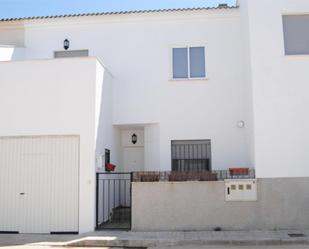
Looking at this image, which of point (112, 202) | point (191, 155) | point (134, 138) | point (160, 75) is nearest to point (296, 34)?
point (160, 75)

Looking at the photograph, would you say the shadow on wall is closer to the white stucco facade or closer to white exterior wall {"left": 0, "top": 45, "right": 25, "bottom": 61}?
the white stucco facade

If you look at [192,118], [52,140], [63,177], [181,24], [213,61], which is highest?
[181,24]

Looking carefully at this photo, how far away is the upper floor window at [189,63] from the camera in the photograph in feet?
47.6

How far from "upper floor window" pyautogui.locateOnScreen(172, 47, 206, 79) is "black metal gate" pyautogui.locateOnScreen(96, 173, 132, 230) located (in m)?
4.24

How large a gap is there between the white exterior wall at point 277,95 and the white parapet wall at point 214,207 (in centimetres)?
55

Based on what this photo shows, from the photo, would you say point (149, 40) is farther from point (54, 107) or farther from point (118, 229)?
point (118, 229)

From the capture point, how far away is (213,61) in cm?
1441

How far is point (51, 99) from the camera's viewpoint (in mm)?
12266

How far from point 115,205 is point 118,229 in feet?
7.57

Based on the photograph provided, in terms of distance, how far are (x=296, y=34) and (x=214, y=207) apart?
587cm

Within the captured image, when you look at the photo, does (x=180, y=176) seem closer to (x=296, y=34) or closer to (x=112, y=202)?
(x=112, y=202)

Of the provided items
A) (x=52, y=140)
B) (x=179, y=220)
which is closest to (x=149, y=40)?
(x=52, y=140)

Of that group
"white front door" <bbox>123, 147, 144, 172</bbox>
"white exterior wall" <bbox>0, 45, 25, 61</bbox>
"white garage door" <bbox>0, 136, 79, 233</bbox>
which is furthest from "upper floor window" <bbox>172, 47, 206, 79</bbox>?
"white exterior wall" <bbox>0, 45, 25, 61</bbox>

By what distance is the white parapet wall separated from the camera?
11.6 meters
